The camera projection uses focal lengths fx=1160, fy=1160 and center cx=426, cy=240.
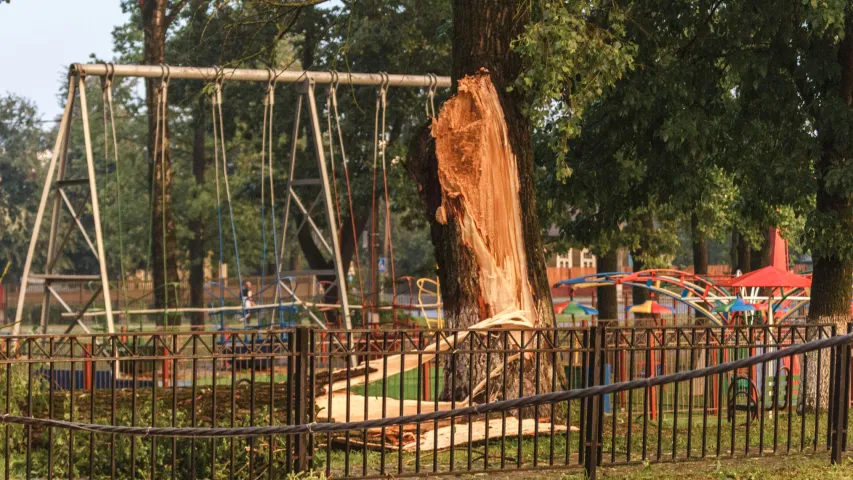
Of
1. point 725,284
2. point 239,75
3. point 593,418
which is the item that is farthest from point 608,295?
point 593,418

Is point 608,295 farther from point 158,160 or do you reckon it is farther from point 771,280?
point 158,160

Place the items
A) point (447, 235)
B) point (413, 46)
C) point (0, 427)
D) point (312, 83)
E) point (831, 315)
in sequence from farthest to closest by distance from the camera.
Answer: point (413, 46)
point (312, 83)
point (831, 315)
point (447, 235)
point (0, 427)

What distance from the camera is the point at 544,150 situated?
1605 centimetres

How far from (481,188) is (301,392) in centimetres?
394

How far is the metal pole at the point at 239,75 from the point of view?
1606 cm

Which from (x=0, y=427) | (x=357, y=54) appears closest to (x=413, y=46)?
(x=357, y=54)

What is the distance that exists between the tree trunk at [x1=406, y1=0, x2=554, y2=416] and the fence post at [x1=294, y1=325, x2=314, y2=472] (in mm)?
3379

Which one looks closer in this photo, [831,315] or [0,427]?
[0,427]

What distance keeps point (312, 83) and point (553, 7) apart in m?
7.19

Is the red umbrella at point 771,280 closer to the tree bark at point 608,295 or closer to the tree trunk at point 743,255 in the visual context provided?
the tree bark at point 608,295

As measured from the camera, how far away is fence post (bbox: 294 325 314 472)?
299 inches

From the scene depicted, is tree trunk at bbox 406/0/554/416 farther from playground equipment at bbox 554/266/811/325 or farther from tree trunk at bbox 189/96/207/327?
tree trunk at bbox 189/96/207/327

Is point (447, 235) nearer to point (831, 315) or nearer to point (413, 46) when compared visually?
point (831, 315)

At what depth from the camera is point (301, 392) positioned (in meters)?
7.66
